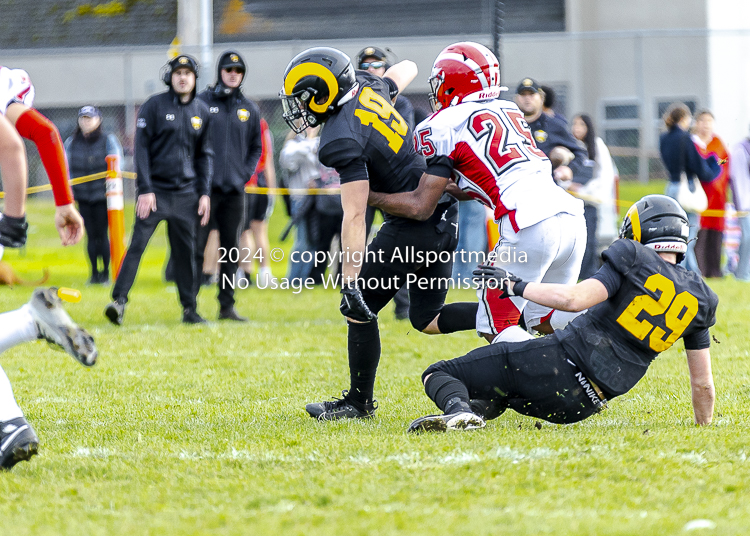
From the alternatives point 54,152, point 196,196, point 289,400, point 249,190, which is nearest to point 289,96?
point 54,152

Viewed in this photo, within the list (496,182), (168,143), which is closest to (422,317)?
(496,182)

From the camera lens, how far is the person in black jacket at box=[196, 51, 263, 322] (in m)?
8.02

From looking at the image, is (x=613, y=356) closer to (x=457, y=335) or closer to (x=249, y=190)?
(x=457, y=335)

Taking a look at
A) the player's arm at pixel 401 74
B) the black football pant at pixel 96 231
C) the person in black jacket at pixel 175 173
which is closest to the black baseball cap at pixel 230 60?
the person in black jacket at pixel 175 173

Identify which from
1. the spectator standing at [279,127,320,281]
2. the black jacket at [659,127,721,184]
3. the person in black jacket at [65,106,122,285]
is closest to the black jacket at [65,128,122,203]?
the person in black jacket at [65,106,122,285]

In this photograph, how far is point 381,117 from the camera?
13.8 ft

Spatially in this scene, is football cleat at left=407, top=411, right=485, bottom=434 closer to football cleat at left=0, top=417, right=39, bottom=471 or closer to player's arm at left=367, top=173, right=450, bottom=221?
player's arm at left=367, top=173, right=450, bottom=221

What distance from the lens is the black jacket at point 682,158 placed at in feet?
35.1

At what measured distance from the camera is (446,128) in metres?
4.04

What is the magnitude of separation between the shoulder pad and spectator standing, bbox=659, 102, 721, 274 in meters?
7.55

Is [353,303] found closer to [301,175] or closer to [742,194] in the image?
[301,175]

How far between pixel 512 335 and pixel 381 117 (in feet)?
3.78

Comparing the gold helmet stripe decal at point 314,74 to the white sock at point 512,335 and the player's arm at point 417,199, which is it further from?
the white sock at point 512,335

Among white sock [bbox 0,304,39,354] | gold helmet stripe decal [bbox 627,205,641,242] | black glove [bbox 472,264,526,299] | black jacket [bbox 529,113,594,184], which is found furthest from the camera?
black jacket [bbox 529,113,594,184]
